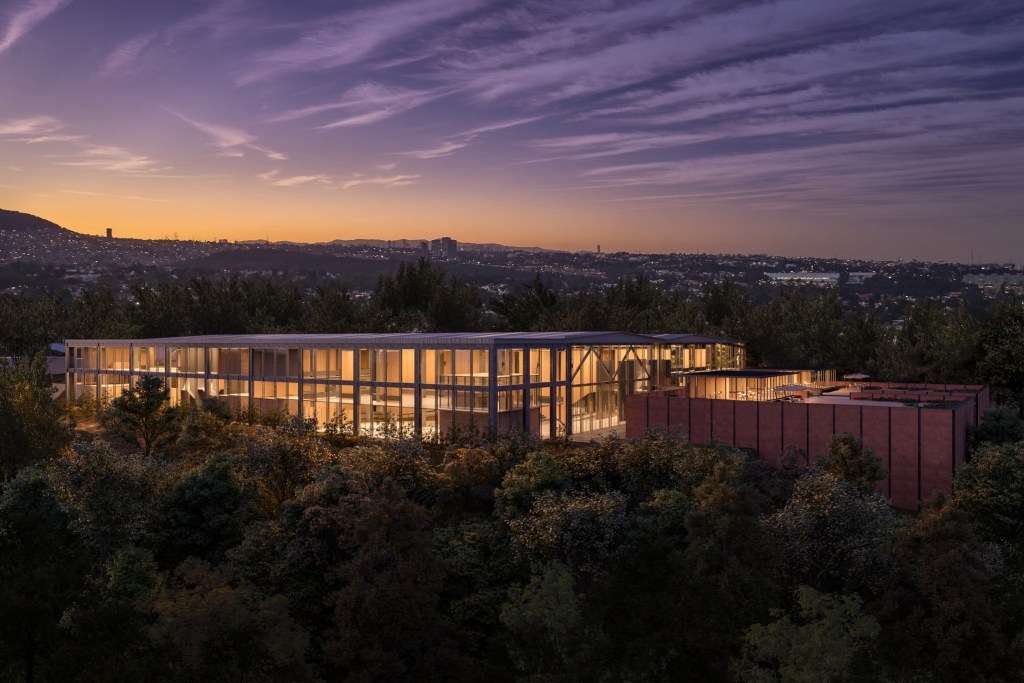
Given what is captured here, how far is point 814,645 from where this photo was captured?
70.9 ft

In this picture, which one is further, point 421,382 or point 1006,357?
point 1006,357

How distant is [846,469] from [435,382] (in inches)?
817

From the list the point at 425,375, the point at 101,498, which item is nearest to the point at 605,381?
the point at 425,375

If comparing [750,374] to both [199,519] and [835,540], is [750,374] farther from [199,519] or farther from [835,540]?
[199,519]

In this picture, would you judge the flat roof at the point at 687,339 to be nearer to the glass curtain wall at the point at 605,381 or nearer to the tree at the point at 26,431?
the glass curtain wall at the point at 605,381

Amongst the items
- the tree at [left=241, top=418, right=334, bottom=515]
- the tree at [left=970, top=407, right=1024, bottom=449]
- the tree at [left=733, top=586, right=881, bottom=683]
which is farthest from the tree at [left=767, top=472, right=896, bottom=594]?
the tree at [left=970, top=407, right=1024, bottom=449]

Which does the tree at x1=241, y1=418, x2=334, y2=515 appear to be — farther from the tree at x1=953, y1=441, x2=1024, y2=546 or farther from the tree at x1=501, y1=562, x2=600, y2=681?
the tree at x1=953, y1=441, x2=1024, y2=546

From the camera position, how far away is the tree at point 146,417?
125ft

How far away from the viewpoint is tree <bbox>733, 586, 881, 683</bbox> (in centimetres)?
2142

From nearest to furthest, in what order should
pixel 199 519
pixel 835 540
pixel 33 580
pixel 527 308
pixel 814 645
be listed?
pixel 33 580 < pixel 814 645 < pixel 835 540 < pixel 199 519 < pixel 527 308

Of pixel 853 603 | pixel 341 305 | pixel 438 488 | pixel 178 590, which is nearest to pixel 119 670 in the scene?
pixel 178 590

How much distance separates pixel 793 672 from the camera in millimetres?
21453

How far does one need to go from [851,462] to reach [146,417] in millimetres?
32431

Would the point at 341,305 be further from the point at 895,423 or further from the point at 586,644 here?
the point at 586,644
